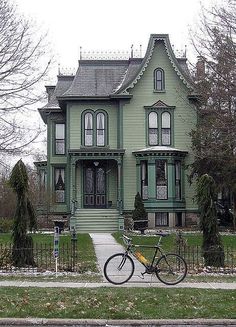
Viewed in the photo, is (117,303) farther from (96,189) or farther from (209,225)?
(96,189)

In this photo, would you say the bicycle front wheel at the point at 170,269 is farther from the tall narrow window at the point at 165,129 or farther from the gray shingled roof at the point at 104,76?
the gray shingled roof at the point at 104,76

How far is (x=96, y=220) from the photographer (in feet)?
104

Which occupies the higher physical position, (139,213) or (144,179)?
(144,179)

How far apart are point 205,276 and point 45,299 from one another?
5.08 meters

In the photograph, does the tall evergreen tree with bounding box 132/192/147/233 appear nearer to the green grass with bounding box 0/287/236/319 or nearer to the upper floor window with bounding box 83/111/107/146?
the upper floor window with bounding box 83/111/107/146

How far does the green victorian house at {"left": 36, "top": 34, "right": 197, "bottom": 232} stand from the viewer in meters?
32.7

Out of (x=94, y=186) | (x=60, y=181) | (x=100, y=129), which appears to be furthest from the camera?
(x=60, y=181)

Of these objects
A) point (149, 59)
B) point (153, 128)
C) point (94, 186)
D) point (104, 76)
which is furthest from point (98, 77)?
point (94, 186)

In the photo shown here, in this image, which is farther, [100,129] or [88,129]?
[100,129]

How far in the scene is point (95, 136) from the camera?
33938mm

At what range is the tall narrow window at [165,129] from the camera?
111 feet

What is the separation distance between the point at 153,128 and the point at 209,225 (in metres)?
18.7

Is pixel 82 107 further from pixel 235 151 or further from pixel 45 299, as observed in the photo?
pixel 45 299

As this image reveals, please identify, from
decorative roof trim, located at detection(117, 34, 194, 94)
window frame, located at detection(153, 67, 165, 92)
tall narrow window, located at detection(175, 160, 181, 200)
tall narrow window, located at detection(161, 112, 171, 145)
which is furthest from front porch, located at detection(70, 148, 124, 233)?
window frame, located at detection(153, 67, 165, 92)
